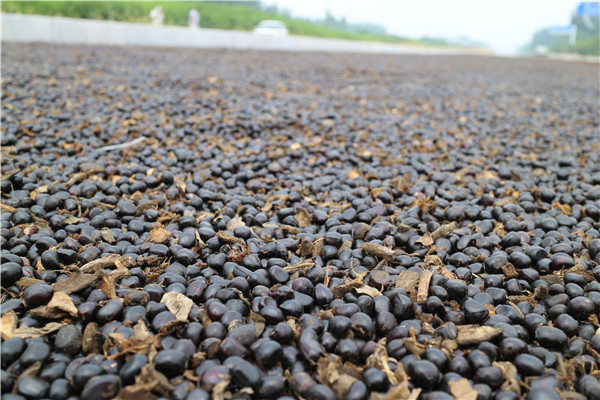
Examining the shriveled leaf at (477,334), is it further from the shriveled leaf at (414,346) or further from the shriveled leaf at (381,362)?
the shriveled leaf at (381,362)

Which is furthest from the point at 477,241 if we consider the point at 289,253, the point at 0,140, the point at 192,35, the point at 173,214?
the point at 192,35

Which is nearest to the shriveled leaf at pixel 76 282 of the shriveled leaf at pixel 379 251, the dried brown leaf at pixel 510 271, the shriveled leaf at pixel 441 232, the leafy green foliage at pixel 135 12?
the shriveled leaf at pixel 379 251

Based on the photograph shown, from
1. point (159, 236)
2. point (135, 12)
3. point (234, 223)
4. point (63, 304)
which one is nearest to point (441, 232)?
point (234, 223)

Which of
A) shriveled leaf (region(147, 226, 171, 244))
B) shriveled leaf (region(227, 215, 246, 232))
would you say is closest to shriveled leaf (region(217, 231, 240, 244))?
shriveled leaf (region(227, 215, 246, 232))

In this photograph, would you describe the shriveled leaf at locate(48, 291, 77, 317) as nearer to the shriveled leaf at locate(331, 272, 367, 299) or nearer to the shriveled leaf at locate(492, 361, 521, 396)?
the shriveled leaf at locate(331, 272, 367, 299)

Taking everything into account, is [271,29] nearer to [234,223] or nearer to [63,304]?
[234,223]

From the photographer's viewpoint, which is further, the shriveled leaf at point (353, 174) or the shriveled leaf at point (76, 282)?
the shriveled leaf at point (353, 174)

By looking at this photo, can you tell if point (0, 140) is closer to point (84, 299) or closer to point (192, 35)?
point (84, 299)
